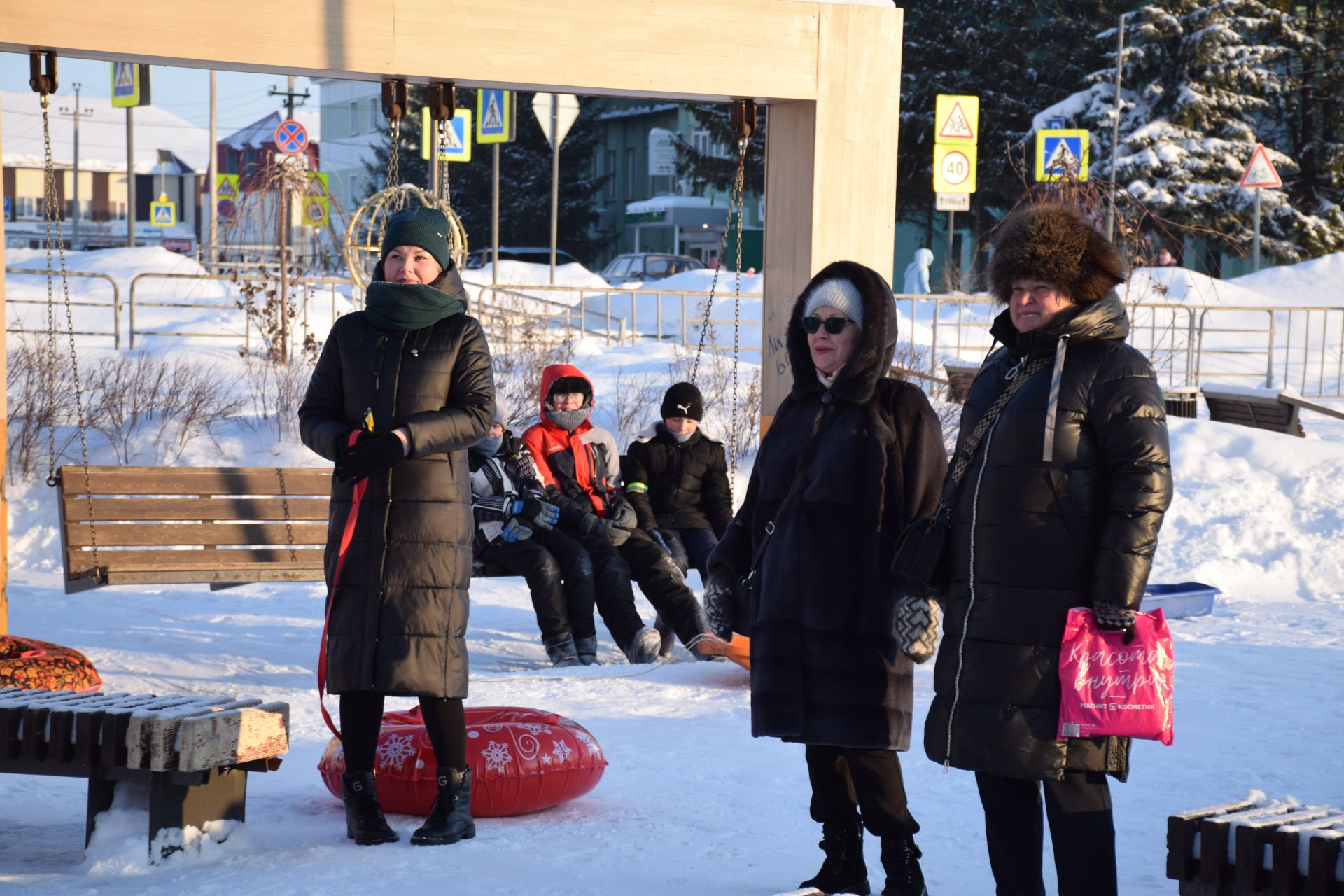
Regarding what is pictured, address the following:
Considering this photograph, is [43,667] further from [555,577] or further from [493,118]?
[493,118]

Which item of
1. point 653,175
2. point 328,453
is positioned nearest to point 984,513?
point 328,453

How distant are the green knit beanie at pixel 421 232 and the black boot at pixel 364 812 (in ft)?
4.82

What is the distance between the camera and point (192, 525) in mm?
7461

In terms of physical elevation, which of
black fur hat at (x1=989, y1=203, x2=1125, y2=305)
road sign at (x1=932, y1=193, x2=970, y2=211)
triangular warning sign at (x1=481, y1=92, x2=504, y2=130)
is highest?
triangular warning sign at (x1=481, y1=92, x2=504, y2=130)

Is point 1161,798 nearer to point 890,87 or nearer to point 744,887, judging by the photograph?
point 744,887

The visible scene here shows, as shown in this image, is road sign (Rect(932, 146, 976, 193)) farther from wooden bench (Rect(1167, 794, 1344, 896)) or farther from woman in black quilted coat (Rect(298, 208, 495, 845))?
wooden bench (Rect(1167, 794, 1344, 896))

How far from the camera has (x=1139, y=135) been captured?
30.7m

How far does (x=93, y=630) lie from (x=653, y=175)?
1728 inches

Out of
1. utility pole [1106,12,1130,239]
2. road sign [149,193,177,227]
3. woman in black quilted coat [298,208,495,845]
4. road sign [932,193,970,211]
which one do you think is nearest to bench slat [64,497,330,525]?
woman in black quilted coat [298,208,495,845]

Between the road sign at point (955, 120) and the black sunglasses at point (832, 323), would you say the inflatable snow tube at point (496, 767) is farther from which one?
the road sign at point (955, 120)

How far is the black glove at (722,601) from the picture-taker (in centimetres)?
409

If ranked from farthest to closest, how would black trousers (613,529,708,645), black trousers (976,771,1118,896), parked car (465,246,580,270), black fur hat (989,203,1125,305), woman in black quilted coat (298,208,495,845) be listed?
1. parked car (465,246,580,270)
2. black trousers (613,529,708,645)
3. woman in black quilted coat (298,208,495,845)
4. black fur hat (989,203,1125,305)
5. black trousers (976,771,1118,896)

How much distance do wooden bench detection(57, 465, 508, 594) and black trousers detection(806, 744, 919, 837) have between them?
366cm

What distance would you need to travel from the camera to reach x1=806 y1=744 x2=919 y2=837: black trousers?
12.7 ft
